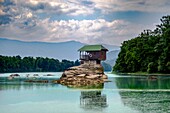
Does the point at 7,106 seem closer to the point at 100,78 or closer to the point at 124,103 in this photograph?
the point at 124,103

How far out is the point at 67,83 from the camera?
198ft

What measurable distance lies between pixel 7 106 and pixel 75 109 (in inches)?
251

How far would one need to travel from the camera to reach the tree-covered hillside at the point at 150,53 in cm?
8938


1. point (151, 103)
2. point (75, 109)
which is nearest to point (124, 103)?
point (151, 103)

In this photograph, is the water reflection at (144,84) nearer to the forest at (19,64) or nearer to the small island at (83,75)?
the small island at (83,75)

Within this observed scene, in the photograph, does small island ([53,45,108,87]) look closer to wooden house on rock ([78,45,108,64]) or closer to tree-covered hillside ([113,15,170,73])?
wooden house on rock ([78,45,108,64])

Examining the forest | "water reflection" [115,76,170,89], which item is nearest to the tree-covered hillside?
"water reflection" [115,76,170,89]

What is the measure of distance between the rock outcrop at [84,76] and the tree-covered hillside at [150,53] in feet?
94.0

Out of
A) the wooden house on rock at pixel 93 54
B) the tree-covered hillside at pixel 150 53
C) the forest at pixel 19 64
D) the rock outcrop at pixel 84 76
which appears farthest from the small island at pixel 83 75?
the forest at pixel 19 64

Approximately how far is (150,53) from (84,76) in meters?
44.0

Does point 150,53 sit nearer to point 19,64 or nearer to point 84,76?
point 84,76

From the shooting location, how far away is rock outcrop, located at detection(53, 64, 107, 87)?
59.5 metres

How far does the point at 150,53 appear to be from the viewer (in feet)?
328

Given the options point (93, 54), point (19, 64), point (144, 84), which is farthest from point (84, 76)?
point (19, 64)
